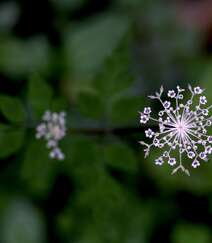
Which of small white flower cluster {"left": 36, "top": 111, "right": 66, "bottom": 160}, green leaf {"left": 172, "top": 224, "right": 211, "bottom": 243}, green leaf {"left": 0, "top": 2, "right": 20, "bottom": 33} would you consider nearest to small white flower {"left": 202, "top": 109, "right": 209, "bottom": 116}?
small white flower cluster {"left": 36, "top": 111, "right": 66, "bottom": 160}

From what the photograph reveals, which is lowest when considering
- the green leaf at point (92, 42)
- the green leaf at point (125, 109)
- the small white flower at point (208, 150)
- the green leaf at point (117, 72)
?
the small white flower at point (208, 150)

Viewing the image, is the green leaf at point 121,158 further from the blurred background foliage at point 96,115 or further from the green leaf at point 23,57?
the green leaf at point 23,57

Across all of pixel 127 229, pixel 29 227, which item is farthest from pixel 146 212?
pixel 29 227

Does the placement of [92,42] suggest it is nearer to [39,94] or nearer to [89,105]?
[89,105]

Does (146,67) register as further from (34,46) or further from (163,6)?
(34,46)

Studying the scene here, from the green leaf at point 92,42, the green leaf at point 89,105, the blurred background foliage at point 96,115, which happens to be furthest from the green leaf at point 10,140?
the green leaf at point 92,42

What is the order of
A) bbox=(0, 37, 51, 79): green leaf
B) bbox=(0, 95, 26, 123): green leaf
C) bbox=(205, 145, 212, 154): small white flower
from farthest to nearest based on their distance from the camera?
1. bbox=(0, 37, 51, 79): green leaf
2. bbox=(0, 95, 26, 123): green leaf
3. bbox=(205, 145, 212, 154): small white flower

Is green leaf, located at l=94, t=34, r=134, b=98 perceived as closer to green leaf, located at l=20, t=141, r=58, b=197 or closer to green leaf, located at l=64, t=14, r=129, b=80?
green leaf, located at l=20, t=141, r=58, b=197
